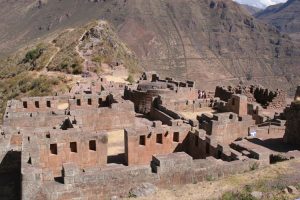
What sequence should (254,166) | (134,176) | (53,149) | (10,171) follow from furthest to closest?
(10,171)
(53,149)
(254,166)
(134,176)

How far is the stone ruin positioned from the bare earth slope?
11302 cm

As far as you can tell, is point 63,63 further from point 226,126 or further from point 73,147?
point 73,147

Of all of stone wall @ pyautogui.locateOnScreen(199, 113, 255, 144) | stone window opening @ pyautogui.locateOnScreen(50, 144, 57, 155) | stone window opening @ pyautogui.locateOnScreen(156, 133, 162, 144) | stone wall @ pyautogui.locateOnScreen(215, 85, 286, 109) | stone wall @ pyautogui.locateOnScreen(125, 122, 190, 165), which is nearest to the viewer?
stone window opening @ pyautogui.locateOnScreen(50, 144, 57, 155)

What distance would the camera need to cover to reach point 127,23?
579 feet

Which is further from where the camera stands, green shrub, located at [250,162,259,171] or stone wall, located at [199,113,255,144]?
stone wall, located at [199,113,255,144]

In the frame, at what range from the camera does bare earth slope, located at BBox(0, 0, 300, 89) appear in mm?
159000

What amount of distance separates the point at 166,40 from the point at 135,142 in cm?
15656

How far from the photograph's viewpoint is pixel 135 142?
71.1ft

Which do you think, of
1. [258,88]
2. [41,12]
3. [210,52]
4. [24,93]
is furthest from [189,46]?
[258,88]

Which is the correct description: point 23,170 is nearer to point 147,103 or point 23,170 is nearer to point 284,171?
point 284,171

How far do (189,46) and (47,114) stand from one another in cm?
15394

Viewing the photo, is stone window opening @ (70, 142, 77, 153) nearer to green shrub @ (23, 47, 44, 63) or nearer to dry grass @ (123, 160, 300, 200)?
dry grass @ (123, 160, 300, 200)

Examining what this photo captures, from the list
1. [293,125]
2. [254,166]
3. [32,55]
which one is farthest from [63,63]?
[254,166]

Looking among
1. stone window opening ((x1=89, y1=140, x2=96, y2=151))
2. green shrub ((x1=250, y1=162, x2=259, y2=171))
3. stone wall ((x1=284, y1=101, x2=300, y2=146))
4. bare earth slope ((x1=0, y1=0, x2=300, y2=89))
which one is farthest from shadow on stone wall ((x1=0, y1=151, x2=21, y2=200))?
bare earth slope ((x1=0, y1=0, x2=300, y2=89))
